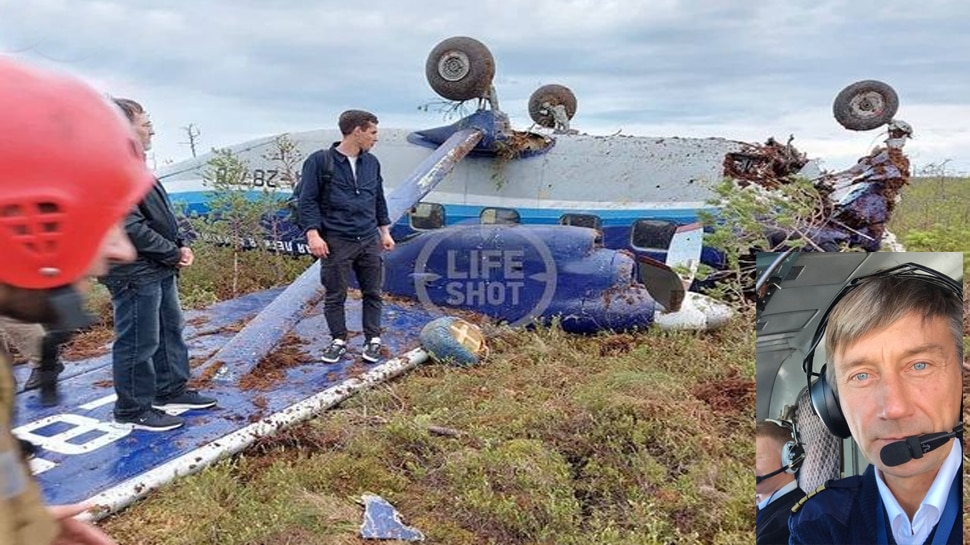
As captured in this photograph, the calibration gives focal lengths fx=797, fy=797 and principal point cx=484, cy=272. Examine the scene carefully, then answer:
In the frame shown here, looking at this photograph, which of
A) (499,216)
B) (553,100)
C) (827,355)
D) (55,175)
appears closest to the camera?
(55,175)

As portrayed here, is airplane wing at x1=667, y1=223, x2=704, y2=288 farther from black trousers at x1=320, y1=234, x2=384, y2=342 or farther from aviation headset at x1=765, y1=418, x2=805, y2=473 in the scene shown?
aviation headset at x1=765, y1=418, x2=805, y2=473

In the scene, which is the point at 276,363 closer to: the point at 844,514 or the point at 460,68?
the point at 460,68

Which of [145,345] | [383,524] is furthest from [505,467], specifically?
[145,345]

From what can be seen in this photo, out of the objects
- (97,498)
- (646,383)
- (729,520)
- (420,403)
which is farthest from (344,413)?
(729,520)

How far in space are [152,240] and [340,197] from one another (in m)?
1.67

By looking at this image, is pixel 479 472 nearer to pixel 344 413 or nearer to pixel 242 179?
pixel 344 413

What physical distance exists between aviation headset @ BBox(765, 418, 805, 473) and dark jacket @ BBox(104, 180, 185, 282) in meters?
3.40

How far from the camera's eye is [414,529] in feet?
11.9

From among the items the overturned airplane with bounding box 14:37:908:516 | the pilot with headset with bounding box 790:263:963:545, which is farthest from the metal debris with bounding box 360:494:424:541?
the pilot with headset with bounding box 790:263:963:545

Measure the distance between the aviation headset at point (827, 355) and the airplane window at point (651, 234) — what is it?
6.71m

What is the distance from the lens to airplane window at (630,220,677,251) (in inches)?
338

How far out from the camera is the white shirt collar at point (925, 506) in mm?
1854

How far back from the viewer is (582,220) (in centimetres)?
888
